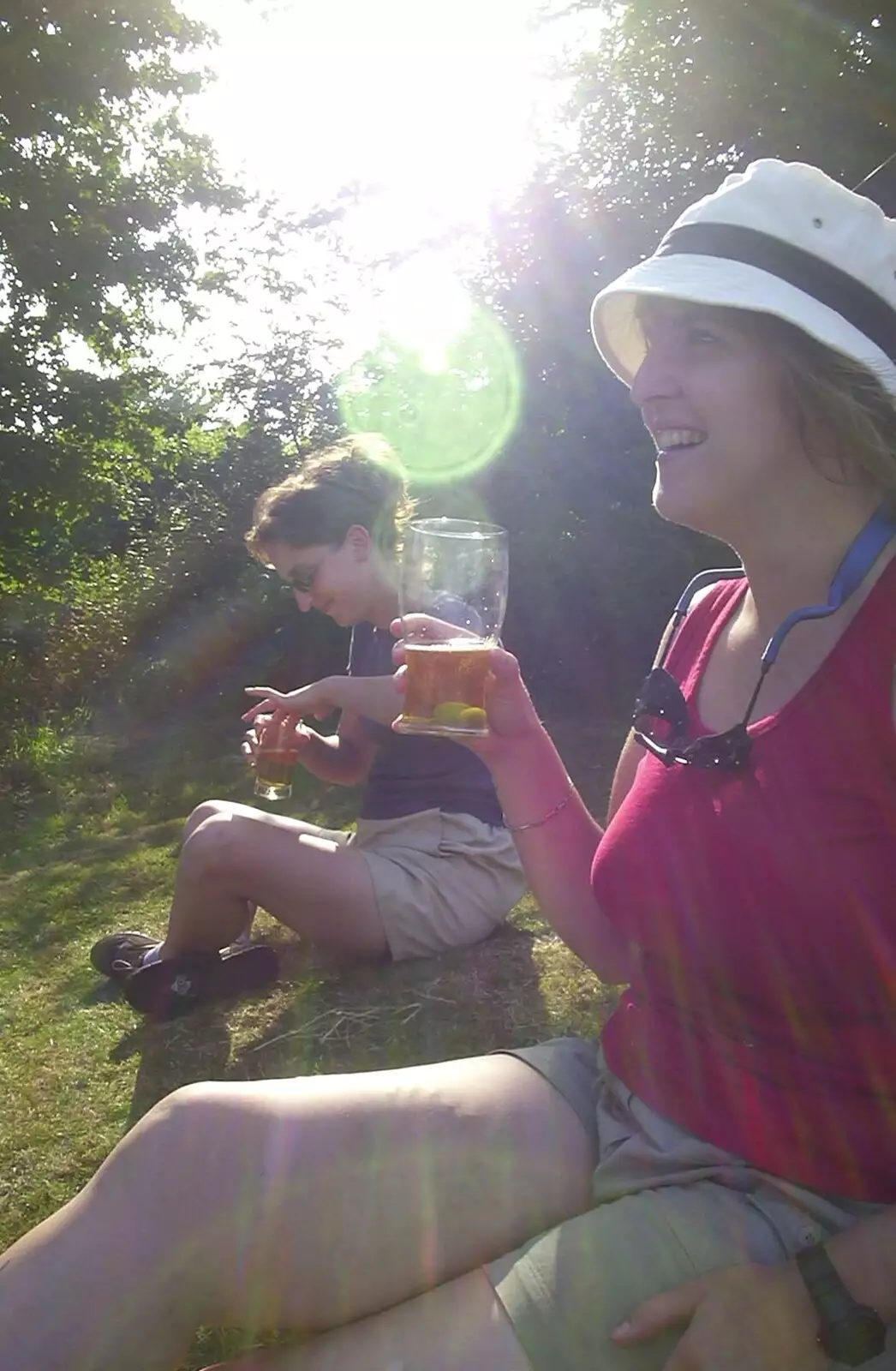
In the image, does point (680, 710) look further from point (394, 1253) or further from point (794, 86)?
point (794, 86)

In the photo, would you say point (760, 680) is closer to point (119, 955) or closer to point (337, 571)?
point (337, 571)

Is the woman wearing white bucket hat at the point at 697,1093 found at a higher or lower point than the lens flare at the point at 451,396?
lower

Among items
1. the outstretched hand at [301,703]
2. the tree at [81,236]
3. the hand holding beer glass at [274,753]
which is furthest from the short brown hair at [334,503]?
the tree at [81,236]

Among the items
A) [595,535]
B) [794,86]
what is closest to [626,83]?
[794,86]

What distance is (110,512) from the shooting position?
1405 centimetres

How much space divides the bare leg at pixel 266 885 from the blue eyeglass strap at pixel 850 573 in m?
1.87

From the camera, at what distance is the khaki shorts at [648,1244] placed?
48.1 inches

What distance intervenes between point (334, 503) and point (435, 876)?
118 centimetres

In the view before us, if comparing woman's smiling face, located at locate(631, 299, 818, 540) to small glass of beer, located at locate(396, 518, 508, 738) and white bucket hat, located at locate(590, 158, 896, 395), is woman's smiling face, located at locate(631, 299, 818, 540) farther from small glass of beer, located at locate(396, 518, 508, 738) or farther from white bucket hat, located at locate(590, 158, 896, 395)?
small glass of beer, located at locate(396, 518, 508, 738)

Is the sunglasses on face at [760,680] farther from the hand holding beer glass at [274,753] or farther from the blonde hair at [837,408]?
the hand holding beer glass at [274,753]

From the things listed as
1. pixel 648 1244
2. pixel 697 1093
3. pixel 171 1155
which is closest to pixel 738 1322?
pixel 648 1244

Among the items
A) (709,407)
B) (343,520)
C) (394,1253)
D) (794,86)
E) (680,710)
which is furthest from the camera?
(794,86)

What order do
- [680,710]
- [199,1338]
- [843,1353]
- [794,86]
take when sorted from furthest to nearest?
[794,86] < [199,1338] < [680,710] < [843,1353]

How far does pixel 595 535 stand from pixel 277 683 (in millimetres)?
A: 2693
